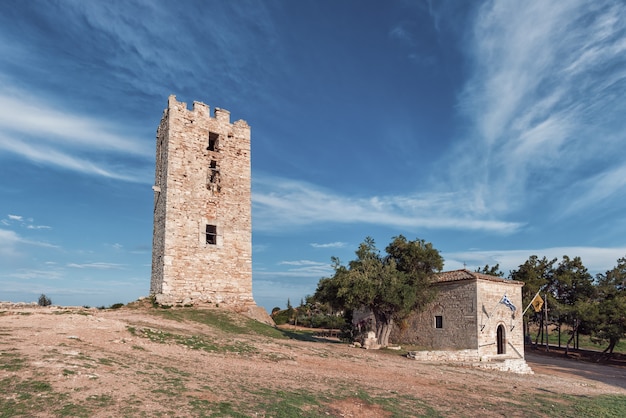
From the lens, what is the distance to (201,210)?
76.3ft

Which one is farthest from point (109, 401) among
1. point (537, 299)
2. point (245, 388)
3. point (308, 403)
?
point (537, 299)

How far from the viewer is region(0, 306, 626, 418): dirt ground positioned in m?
8.05

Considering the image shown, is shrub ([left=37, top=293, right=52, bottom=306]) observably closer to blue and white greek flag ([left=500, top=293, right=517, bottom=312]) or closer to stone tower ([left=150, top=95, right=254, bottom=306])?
stone tower ([left=150, top=95, right=254, bottom=306])

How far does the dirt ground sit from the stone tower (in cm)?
404

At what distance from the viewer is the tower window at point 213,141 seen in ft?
81.3

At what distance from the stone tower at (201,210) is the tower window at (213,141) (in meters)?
0.06

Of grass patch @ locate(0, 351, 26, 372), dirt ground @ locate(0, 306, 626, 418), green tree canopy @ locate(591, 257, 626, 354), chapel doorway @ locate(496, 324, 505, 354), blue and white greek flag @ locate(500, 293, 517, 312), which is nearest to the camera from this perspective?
dirt ground @ locate(0, 306, 626, 418)

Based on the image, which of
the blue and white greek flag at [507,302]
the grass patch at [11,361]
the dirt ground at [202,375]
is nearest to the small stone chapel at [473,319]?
the blue and white greek flag at [507,302]

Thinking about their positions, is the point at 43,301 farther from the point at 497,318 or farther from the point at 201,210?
the point at 497,318

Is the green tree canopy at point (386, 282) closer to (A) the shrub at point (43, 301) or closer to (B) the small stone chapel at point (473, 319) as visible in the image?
(B) the small stone chapel at point (473, 319)

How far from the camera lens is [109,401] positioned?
7.52 meters

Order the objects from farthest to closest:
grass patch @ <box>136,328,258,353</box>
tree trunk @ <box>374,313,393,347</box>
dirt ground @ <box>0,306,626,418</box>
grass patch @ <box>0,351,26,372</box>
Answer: tree trunk @ <box>374,313,393,347</box>
grass patch @ <box>136,328,258,353</box>
grass patch @ <box>0,351,26,372</box>
dirt ground @ <box>0,306,626,418</box>

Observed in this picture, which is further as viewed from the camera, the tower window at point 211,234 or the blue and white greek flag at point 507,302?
the blue and white greek flag at point 507,302

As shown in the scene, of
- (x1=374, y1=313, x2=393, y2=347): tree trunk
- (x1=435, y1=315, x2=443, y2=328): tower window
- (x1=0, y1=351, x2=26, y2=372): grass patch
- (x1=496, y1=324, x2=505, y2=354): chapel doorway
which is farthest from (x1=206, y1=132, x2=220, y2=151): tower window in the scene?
(x1=496, y1=324, x2=505, y2=354): chapel doorway
